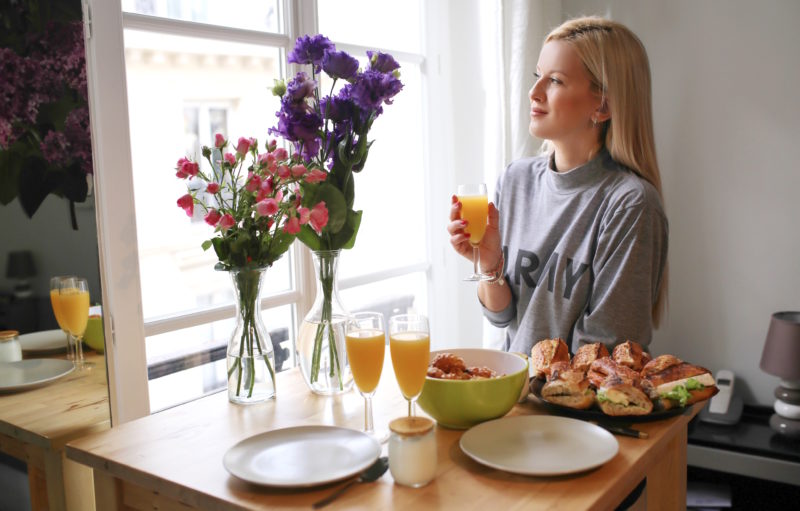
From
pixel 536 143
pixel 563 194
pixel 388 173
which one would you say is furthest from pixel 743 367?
pixel 388 173

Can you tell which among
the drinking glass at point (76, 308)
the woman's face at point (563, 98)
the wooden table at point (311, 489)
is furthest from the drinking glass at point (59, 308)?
the woman's face at point (563, 98)

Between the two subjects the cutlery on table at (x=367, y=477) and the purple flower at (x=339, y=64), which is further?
the purple flower at (x=339, y=64)

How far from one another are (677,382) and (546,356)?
256mm

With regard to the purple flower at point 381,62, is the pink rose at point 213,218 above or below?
below

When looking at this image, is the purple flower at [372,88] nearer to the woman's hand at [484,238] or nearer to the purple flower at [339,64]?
the purple flower at [339,64]

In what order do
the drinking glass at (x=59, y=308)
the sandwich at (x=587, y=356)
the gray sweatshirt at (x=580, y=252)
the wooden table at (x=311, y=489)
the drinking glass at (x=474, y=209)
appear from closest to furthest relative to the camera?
the wooden table at (x=311, y=489), the sandwich at (x=587, y=356), the drinking glass at (x=59, y=308), the drinking glass at (x=474, y=209), the gray sweatshirt at (x=580, y=252)

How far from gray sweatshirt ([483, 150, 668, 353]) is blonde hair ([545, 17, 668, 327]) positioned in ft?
0.18

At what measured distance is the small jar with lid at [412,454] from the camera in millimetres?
1046

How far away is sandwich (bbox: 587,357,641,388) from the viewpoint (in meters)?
1.28

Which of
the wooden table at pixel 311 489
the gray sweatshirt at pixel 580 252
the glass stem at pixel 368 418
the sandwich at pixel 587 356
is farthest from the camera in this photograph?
the gray sweatshirt at pixel 580 252

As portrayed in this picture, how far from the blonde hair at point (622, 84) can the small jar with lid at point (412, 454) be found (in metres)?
1.10

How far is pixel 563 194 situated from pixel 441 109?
135cm

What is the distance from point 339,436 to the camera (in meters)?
1.22

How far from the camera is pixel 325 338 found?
4.89 ft
